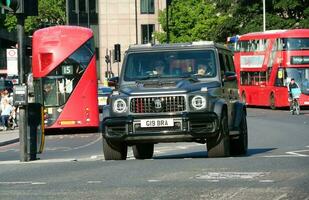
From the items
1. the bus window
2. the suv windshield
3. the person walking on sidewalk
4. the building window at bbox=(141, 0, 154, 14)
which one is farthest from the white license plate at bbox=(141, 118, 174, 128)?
the building window at bbox=(141, 0, 154, 14)

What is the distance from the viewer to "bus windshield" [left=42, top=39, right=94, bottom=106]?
38.9m

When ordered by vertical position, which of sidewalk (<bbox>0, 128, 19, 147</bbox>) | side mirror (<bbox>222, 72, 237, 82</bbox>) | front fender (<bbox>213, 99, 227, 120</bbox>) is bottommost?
sidewalk (<bbox>0, 128, 19, 147</bbox>)

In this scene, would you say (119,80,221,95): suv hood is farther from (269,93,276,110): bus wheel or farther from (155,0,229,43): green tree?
(155,0,229,43): green tree

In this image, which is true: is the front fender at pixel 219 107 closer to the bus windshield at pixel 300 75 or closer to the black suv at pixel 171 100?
the black suv at pixel 171 100

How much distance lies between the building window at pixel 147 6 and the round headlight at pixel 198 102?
3890 inches

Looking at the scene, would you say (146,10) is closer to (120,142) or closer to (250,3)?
(250,3)

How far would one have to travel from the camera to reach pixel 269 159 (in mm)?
17062

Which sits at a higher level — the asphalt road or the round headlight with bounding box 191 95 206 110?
the round headlight with bounding box 191 95 206 110

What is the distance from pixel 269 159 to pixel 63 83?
2318 centimetres

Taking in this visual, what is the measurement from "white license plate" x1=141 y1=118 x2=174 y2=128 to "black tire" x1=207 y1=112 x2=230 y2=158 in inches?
32.1

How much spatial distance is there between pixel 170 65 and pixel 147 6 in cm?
9879

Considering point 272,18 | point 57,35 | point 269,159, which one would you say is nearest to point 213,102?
point 269,159

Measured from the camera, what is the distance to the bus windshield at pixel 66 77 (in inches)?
1532

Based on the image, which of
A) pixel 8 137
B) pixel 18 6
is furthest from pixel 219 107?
pixel 8 137
